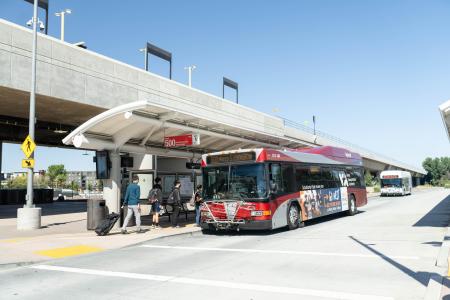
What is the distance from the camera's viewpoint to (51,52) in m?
18.8

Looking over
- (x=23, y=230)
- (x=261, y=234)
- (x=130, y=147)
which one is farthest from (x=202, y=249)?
(x=23, y=230)

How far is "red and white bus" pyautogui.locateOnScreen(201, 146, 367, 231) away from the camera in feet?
44.2

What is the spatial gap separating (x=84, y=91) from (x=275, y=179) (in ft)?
35.3

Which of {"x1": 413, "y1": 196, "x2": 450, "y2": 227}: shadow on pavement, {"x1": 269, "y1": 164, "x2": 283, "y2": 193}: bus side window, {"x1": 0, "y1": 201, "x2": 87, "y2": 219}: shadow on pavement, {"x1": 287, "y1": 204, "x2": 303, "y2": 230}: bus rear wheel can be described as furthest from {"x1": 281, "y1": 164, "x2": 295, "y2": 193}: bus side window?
{"x1": 0, "y1": 201, "x2": 87, "y2": 219}: shadow on pavement

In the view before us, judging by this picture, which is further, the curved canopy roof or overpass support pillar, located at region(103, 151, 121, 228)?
overpass support pillar, located at region(103, 151, 121, 228)

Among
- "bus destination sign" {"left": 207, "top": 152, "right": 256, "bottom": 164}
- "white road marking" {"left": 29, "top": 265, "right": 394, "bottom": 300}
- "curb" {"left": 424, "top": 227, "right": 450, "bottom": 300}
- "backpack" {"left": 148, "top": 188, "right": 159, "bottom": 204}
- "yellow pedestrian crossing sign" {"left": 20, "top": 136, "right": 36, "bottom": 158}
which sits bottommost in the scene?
"white road marking" {"left": 29, "top": 265, "right": 394, "bottom": 300}

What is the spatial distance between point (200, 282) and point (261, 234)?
7.14 m

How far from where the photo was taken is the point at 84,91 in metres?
20.0

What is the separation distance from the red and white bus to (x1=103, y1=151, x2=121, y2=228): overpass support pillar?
3.38 meters

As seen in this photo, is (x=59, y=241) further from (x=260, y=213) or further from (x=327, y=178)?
(x=327, y=178)

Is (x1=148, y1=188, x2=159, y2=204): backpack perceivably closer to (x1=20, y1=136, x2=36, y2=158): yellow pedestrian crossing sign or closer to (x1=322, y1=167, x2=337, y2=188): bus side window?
(x1=20, y1=136, x2=36, y2=158): yellow pedestrian crossing sign

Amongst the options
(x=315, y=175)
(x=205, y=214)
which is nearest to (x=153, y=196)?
(x=205, y=214)

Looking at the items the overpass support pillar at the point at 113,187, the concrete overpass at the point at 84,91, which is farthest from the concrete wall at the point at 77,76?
the overpass support pillar at the point at 113,187

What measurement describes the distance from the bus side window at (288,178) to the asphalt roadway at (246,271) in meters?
2.33
